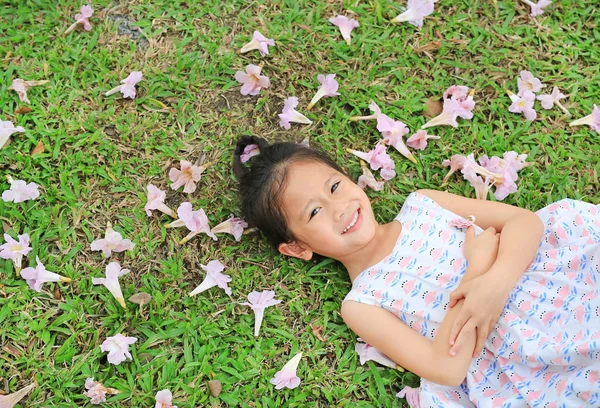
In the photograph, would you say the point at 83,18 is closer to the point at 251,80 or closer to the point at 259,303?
the point at 251,80

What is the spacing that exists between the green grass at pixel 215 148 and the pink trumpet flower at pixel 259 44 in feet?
0.24

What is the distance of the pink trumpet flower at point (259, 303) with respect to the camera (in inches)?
119

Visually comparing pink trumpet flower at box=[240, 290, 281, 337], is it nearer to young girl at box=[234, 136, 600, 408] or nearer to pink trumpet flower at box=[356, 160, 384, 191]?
young girl at box=[234, 136, 600, 408]

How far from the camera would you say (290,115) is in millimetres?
3453

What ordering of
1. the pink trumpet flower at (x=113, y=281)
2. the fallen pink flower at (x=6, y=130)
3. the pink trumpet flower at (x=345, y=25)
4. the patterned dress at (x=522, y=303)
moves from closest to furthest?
the patterned dress at (x=522, y=303)
the pink trumpet flower at (x=113, y=281)
the fallen pink flower at (x=6, y=130)
the pink trumpet flower at (x=345, y=25)

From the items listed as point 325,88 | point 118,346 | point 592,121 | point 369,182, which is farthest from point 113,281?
point 592,121

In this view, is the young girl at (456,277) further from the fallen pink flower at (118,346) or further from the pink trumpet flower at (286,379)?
the fallen pink flower at (118,346)

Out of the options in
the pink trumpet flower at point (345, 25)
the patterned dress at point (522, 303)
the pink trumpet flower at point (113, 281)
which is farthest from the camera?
the pink trumpet flower at point (345, 25)

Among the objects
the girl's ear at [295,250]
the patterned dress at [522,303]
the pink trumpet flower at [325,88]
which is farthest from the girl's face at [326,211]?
the pink trumpet flower at [325,88]

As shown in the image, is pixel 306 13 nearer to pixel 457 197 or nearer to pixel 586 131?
pixel 457 197

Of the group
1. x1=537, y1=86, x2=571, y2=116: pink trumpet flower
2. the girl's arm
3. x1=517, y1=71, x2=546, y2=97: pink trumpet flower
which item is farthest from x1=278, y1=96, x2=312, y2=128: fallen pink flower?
x1=537, y1=86, x2=571, y2=116: pink trumpet flower

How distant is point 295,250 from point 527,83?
5.52ft

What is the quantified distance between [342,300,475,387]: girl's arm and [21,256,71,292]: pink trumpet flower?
1430 millimetres

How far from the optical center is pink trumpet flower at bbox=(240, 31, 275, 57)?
11.6 feet
